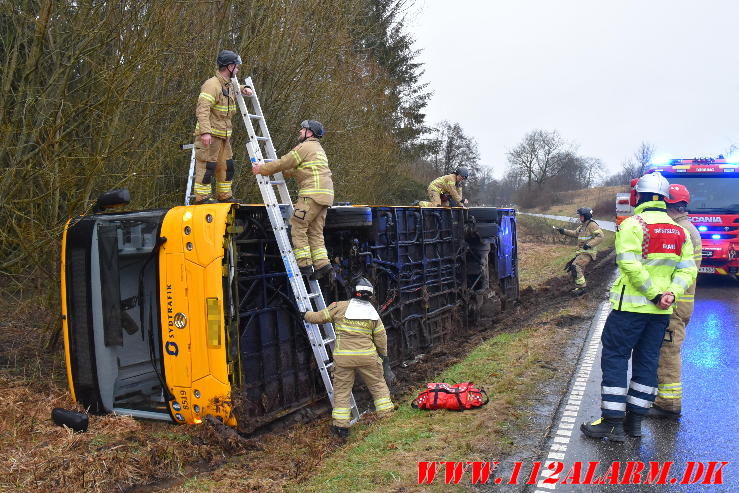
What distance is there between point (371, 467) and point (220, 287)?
179 centimetres

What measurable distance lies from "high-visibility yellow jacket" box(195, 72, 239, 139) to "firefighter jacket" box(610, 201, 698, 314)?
397 cm

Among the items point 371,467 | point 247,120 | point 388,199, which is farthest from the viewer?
point 388,199

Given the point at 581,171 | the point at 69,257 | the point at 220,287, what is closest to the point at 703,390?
the point at 220,287

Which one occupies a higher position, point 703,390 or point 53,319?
point 53,319

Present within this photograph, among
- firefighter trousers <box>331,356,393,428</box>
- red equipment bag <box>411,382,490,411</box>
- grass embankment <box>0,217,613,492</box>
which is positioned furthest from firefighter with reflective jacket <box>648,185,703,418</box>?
firefighter trousers <box>331,356,393,428</box>

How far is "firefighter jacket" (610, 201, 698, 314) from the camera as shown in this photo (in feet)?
15.2

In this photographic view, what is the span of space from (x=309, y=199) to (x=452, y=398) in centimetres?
225

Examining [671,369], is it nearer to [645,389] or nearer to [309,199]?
[645,389]

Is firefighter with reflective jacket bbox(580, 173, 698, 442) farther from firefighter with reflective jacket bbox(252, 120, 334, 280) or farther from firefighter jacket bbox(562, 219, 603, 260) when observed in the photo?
firefighter jacket bbox(562, 219, 603, 260)

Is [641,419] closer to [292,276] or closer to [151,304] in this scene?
[292,276]

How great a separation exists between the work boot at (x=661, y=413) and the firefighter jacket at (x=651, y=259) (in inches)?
40.9

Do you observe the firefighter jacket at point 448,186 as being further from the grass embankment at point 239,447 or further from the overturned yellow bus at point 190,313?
the grass embankment at point 239,447

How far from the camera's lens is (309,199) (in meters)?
5.47

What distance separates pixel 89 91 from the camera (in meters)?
7.16
